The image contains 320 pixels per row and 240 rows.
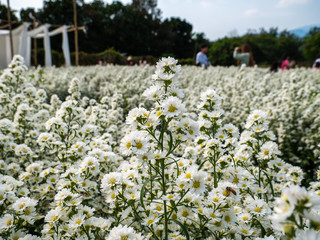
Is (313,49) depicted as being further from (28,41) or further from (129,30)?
(28,41)

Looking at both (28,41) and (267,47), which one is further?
(267,47)

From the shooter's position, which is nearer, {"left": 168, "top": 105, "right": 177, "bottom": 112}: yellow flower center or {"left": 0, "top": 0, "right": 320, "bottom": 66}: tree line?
{"left": 168, "top": 105, "right": 177, "bottom": 112}: yellow flower center

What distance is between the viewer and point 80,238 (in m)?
1.93

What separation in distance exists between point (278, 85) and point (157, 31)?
4945cm

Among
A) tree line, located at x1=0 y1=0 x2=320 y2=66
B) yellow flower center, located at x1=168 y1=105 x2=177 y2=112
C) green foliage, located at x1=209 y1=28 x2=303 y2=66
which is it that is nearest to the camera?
yellow flower center, located at x1=168 y1=105 x2=177 y2=112

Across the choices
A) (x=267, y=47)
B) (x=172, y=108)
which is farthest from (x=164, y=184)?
(x=267, y=47)

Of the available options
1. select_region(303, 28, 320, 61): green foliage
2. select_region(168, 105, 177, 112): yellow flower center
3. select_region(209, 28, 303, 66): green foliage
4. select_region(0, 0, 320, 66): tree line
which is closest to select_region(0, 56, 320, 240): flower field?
select_region(168, 105, 177, 112): yellow flower center

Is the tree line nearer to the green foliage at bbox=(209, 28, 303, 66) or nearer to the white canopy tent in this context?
the green foliage at bbox=(209, 28, 303, 66)

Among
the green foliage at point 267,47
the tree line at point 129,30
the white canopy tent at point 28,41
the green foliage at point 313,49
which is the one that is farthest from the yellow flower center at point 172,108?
the green foliage at point 313,49

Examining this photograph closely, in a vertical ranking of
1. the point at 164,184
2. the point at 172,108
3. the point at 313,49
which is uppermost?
the point at 313,49

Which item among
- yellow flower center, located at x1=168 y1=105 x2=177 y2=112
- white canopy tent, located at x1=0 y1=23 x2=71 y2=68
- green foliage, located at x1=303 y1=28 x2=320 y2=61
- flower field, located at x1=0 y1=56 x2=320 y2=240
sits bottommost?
flower field, located at x1=0 y1=56 x2=320 y2=240

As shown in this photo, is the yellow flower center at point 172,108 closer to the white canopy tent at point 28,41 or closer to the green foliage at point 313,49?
the white canopy tent at point 28,41

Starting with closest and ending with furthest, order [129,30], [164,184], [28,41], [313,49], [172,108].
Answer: [172,108] < [164,184] < [28,41] < [129,30] < [313,49]

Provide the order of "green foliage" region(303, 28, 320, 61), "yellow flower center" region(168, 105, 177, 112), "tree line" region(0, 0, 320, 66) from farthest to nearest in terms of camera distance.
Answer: "green foliage" region(303, 28, 320, 61) → "tree line" region(0, 0, 320, 66) → "yellow flower center" region(168, 105, 177, 112)
